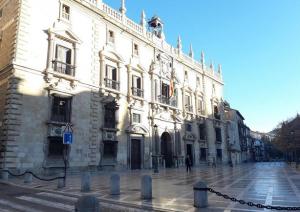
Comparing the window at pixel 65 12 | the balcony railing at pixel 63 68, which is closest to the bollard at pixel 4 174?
the balcony railing at pixel 63 68

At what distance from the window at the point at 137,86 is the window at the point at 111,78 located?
222cm

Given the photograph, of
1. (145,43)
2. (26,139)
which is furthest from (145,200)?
(145,43)

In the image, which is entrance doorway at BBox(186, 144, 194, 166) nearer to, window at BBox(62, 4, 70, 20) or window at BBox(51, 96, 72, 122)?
window at BBox(51, 96, 72, 122)

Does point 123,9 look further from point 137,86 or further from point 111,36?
point 137,86

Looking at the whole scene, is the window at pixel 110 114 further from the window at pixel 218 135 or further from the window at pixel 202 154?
the window at pixel 218 135

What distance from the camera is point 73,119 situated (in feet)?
67.5

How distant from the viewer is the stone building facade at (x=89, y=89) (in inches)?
704

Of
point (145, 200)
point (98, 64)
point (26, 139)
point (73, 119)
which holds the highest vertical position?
point (98, 64)

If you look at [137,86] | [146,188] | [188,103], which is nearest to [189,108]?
[188,103]

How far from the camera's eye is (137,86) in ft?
91.2

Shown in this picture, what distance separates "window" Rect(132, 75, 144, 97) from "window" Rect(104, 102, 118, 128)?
10.7ft

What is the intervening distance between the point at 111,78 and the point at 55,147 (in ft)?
27.4

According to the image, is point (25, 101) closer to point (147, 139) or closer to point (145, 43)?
point (147, 139)

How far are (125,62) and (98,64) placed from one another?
138 inches
